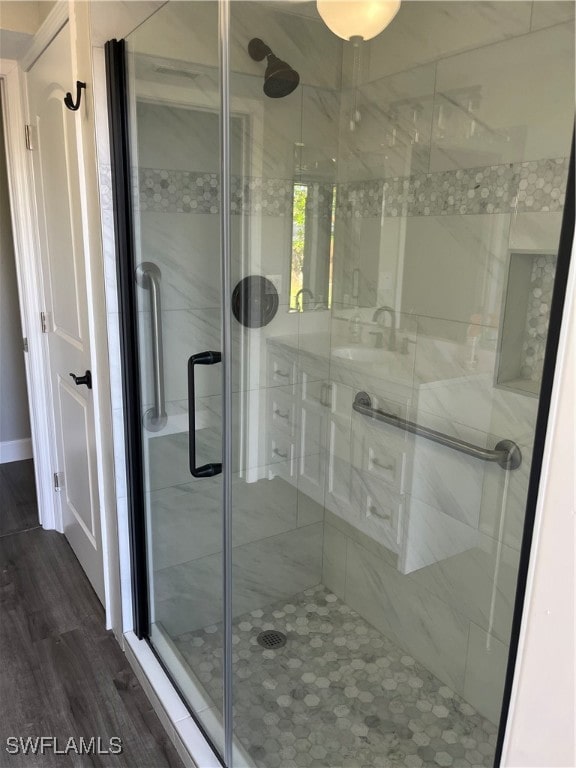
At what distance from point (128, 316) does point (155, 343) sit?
12cm

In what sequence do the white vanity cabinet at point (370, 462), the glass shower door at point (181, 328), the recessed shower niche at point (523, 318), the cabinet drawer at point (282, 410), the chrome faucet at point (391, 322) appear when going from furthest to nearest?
the cabinet drawer at point (282, 410), the chrome faucet at point (391, 322), the white vanity cabinet at point (370, 462), the glass shower door at point (181, 328), the recessed shower niche at point (523, 318)

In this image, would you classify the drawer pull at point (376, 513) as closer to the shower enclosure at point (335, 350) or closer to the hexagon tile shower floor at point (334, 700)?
the shower enclosure at point (335, 350)

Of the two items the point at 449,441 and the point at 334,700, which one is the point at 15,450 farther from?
the point at 449,441

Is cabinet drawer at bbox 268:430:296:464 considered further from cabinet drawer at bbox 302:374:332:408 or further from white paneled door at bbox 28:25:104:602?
white paneled door at bbox 28:25:104:602

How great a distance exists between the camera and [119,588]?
214 centimetres

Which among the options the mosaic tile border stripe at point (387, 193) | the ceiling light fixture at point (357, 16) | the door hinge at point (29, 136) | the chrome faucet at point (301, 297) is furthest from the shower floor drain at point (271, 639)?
the door hinge at point (29, 136)

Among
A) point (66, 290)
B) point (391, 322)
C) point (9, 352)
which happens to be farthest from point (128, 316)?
point (9, 352)

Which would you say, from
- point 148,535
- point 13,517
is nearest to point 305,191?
point 148,535

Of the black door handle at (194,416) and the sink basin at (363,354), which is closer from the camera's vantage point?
the black door handle at (194,416)

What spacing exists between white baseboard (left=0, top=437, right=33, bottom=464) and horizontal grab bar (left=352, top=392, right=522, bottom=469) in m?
2.64

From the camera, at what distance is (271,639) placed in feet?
6.86

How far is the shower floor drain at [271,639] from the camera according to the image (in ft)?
6.72

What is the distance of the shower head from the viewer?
1.75m

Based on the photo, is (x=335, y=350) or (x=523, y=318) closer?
(x=523, y=318)
